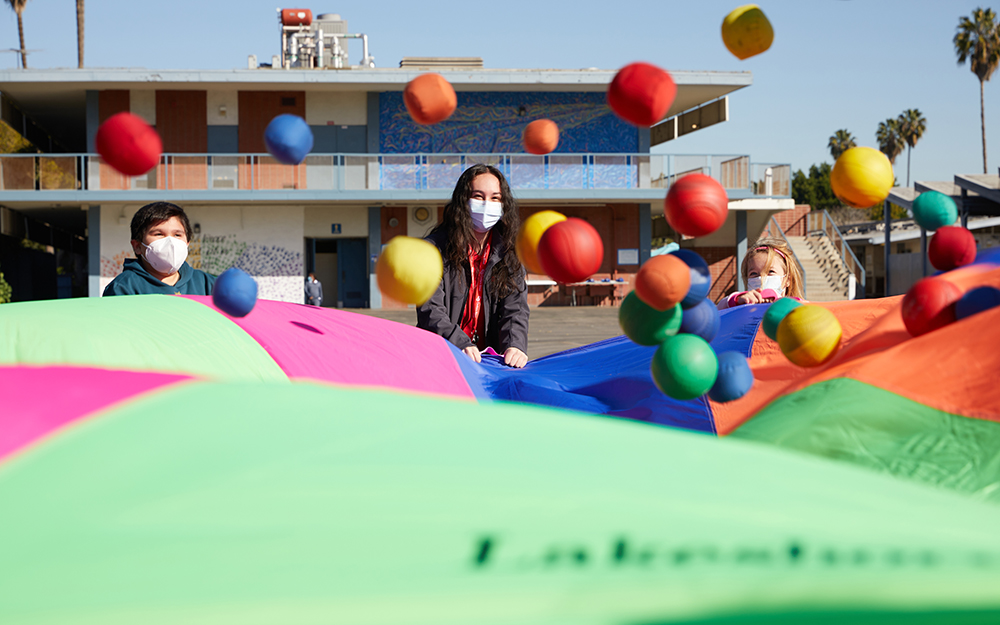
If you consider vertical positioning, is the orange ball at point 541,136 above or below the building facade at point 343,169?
below

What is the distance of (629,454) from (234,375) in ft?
4.03

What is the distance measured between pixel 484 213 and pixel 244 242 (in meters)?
19.2

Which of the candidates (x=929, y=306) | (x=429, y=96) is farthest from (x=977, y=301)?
(x=429, y=96)

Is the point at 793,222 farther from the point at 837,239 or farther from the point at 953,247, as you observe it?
the point at 953,247

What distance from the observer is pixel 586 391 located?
10.0 feet

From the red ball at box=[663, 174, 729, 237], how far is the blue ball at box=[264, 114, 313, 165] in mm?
943

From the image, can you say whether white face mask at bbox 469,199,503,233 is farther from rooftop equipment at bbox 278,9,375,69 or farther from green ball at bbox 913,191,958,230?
rooftop equipment at bbox 278,9,375,69

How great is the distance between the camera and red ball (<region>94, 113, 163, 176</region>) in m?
1.91

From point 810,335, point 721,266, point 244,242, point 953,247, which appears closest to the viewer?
point 810,335

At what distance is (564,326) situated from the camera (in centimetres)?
1523

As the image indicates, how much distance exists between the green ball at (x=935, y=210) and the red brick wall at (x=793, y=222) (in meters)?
25.4

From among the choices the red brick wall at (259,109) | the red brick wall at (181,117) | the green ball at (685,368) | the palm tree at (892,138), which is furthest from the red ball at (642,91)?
the palm tree at (892,138)

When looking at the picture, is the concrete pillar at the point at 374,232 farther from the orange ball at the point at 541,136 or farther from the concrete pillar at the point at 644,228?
the orange ball at the point at 541,136

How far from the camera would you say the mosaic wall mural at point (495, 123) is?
844 inches
